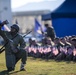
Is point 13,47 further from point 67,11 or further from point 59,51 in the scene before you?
point 67,11

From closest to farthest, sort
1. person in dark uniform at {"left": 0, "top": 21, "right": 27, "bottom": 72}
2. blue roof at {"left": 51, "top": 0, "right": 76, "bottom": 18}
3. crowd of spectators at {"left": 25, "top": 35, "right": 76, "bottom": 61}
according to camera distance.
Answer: person in dark uniform at {"left": 0, "top": 21, "right": 27, "bottom": 72} < crowd of spectators at {"left": 25, "top": 35, "right": 76, "bottom": 61} < blue roof at {"left": 51, "top": 0, "right": 76, "bottom": 18}

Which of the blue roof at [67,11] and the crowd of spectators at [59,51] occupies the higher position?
the blue roof at [67,11]

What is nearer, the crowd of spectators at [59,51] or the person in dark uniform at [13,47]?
the person in dark uniform at [13,47]

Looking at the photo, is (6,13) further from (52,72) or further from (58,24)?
(52,72)

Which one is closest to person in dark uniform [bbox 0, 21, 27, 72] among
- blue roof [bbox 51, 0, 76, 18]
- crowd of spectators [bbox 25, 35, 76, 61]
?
crowd of spectators [bbox 25, 35, 76, 61]

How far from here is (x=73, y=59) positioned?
14.6 metres

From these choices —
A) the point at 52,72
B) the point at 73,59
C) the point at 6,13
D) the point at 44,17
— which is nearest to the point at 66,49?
the point at 73,59

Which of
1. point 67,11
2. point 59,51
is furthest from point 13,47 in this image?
point 67,11

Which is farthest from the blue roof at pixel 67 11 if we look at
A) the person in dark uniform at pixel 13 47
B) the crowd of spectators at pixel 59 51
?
the person in dark uniform at pixel 13 47

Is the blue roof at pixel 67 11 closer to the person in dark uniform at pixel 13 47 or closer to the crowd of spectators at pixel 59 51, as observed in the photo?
the crowd of spectators at pixel 59 51

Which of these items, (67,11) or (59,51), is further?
(67,11)

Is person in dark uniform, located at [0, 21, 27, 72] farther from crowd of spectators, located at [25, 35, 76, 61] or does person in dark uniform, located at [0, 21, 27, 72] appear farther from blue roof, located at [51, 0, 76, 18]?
blue roof, located at [51, 0, 76, 18]

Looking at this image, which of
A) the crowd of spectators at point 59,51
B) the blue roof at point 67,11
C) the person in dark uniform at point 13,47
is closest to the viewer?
the person in dark uniform at point 13,47

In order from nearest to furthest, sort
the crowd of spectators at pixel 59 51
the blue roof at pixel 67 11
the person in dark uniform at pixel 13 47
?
1. the person in dark uniform at pixel 13 47
2. the crowd of spectators at pixel 59 51
3. the blue roof at pixel 67 11
